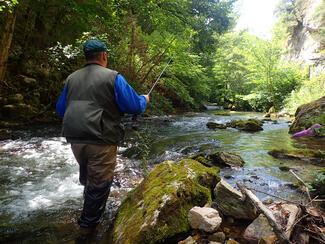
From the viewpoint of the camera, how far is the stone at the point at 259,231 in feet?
9.30

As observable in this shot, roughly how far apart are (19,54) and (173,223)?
34.4 ft

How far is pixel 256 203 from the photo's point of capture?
10.0ft

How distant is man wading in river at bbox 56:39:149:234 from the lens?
3.16m

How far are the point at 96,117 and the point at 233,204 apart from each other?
171cm

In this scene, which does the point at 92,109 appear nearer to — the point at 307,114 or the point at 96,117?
the point at 96,117

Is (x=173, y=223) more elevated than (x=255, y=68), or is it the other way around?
(x=255, y=68)

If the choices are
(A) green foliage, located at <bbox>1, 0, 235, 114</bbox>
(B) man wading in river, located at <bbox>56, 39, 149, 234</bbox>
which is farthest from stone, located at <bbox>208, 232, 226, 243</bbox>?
(A) green foliage, located at <bbox>1, 0, 235, 114</bbox>

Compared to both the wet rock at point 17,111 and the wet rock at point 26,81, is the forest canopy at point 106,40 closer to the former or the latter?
the wet rock at point 26,81

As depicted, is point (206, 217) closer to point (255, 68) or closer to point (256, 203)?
point (256, 203)

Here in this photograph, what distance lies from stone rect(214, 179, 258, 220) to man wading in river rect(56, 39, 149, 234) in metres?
1.24

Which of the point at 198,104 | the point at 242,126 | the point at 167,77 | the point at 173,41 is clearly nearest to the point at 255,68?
the point at 198,104

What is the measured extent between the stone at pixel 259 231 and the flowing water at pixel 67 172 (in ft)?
4.96

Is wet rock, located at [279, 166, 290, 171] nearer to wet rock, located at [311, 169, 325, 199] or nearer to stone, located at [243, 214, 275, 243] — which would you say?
wet rock, located at [311, 169, 325, 199]

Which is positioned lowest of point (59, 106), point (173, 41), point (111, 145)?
point (111, 145)
